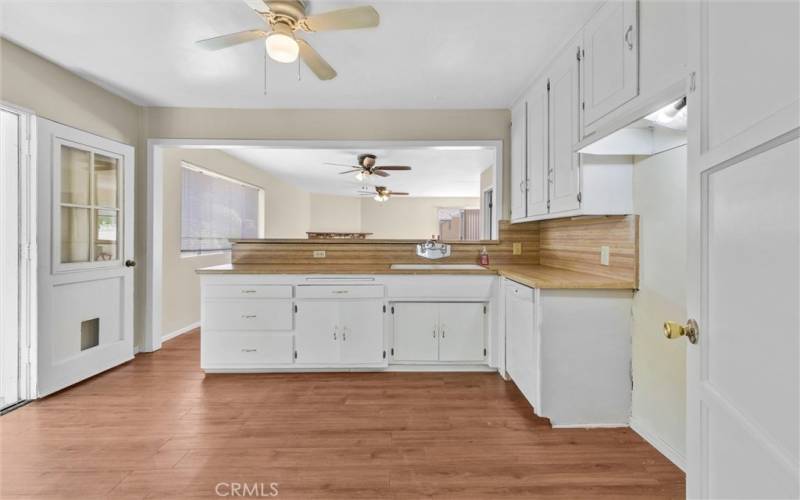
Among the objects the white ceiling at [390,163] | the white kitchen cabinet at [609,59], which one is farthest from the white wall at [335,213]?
the white kitchen cabinet at [609,59]

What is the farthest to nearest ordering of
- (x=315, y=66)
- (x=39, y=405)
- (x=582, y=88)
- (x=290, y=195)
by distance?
(x=290, y=195), (x=39, y=405), (x=315, y=66), (x=582, y=88)

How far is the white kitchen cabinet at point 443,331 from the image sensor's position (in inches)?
111

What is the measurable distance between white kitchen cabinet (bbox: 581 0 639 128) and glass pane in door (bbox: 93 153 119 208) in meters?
3.60

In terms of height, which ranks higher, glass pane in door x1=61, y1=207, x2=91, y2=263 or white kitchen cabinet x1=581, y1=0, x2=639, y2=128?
white kitchen cabinet x1=581, y1=0, x2=639, y2=128

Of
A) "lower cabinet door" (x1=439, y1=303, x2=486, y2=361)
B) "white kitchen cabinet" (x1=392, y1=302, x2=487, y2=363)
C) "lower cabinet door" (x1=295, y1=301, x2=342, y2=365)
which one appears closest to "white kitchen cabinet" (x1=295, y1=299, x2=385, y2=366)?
"lower cabinet door" (x1=295, y1=301, x2=342, y2=365)

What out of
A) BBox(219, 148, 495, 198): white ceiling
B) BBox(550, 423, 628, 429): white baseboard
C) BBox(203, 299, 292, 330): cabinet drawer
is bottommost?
BBox(550, 423, 628, 429): white baseboard

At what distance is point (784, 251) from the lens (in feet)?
1.92

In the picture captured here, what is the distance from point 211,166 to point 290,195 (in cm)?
323

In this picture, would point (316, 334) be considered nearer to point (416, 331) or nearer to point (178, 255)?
point (416, 331)

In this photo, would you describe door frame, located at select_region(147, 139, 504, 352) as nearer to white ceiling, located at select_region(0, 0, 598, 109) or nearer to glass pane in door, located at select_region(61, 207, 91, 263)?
white ceiling, located at select_region(0, 0, 598, 109)

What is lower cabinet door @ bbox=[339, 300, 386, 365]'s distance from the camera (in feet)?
9.24

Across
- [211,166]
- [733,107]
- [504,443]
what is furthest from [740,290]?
[211,166]

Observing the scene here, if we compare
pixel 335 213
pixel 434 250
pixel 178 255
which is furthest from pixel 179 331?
pixel 335 213

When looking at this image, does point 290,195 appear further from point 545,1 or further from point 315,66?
point 545,1
